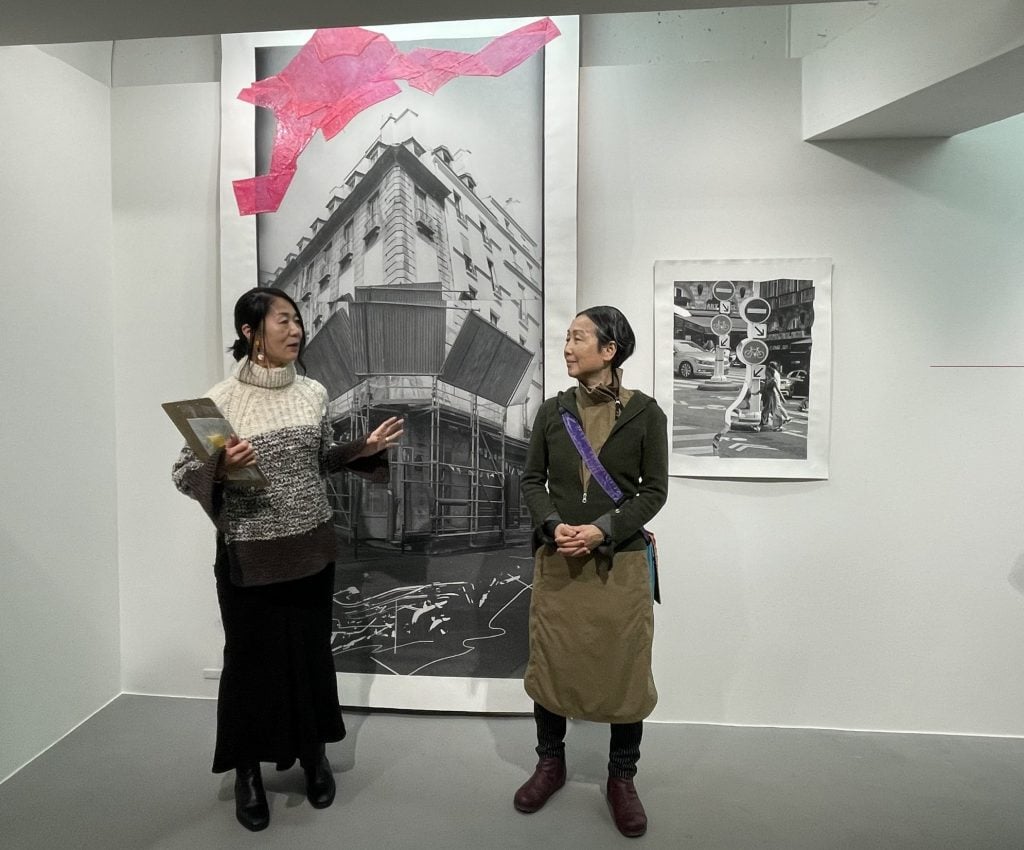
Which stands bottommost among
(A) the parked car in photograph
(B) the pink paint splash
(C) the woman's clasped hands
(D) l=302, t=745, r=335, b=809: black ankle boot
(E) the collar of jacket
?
(D) l=302, t=745, r=335, b=809: black ankle boot

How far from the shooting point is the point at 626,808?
2234mm

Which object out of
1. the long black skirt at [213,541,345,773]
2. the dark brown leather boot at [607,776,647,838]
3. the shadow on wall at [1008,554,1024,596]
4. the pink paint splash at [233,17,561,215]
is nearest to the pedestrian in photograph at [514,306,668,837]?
the dark brown leather boot at [607,776,647,838]

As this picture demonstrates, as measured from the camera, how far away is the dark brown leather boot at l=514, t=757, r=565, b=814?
7.63 ft

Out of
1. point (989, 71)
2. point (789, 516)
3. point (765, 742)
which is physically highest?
point (989, 71)

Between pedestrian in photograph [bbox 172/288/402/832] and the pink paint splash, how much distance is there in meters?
0.82

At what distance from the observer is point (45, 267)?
2.69 metres

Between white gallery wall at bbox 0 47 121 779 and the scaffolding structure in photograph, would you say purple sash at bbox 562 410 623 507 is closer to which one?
the scaffolding structure in photograph

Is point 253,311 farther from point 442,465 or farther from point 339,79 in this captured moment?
point 339,79

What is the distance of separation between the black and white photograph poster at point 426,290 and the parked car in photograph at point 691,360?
17.6 inches

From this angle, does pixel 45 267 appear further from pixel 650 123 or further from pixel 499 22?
pixel 650 123

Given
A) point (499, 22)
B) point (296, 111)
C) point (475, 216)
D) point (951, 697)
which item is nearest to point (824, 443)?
Answer: point (951, 697)

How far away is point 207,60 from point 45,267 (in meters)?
1.04

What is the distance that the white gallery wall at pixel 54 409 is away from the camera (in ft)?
8.32

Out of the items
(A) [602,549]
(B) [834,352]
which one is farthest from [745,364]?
(A) [602,549]
